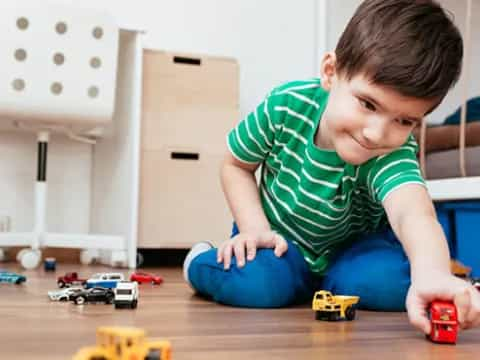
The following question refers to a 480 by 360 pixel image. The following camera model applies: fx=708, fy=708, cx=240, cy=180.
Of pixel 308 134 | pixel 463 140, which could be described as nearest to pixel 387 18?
pixel 308 134

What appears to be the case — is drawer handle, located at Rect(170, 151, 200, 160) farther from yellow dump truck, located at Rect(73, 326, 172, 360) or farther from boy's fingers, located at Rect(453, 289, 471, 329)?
yellow dump truck, located at Rect(73, 326, 172, 360)

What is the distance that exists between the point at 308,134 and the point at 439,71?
26cm

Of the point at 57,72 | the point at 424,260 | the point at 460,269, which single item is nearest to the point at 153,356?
the point at 424,260

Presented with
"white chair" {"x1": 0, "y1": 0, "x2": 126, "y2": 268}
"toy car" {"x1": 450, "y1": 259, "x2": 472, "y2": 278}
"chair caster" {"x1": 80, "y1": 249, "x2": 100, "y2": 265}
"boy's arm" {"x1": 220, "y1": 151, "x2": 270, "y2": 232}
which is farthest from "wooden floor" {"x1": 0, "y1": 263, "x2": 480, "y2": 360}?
"chair caster" {"x1": 80, "y1": 249, "x2": 100, "y2": 265}

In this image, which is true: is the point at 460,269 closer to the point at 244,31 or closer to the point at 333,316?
the point at 333,316

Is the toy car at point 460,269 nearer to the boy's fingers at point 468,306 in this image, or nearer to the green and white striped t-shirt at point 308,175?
the green and white striped t-shirt at point 308,175

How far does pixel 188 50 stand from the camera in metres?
2.35

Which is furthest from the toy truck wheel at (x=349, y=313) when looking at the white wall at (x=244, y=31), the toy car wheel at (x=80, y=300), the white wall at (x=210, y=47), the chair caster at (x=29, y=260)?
the white wall at (x=244, y=31)

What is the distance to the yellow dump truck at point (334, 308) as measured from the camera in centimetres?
83

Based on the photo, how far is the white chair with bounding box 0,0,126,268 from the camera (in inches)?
68.4

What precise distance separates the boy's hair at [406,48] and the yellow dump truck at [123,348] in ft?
1.52

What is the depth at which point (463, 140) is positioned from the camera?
1.65m

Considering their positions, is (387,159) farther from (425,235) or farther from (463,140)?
(463,140)

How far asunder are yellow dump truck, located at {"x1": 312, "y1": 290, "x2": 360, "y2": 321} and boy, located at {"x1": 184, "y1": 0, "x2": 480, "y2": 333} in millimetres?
91
